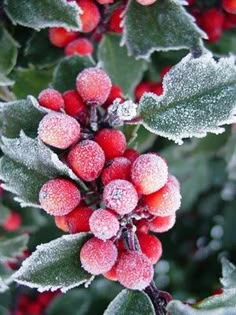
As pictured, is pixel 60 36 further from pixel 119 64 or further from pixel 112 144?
pixel 112 144

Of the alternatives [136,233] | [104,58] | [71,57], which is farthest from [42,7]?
[136,233]

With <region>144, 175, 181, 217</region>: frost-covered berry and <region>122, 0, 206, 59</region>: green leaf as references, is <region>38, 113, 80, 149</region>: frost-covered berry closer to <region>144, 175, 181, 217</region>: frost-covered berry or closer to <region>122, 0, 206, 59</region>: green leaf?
<region>144, 175, 181, 217</region>: frost-covered berry

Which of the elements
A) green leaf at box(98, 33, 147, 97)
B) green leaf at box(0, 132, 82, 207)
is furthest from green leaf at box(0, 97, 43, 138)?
green leaf at box(98, 33, 147, 97)

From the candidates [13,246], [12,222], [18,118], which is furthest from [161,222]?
[12,222]

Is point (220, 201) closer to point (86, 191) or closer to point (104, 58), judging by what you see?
point (104, 58)

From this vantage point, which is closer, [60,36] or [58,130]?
[58,130]

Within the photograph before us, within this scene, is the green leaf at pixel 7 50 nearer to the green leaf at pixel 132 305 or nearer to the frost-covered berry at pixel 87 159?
the frost-covered berry at pixel 87 159
